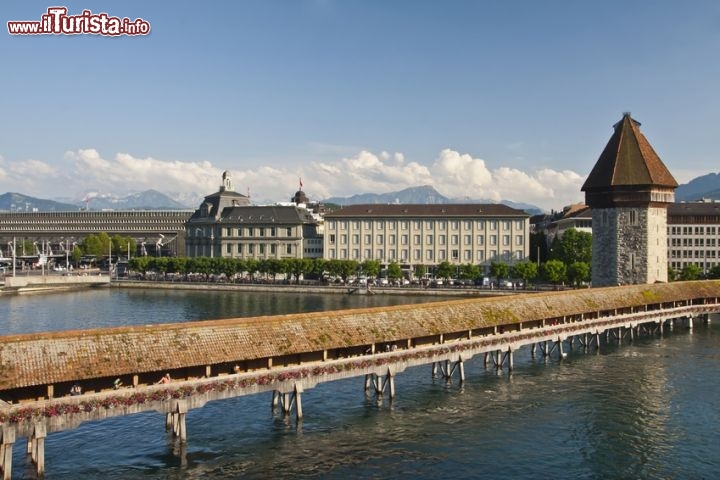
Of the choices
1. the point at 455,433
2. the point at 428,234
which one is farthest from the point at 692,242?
the point at 455,433

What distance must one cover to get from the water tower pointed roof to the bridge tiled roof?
3755 cm

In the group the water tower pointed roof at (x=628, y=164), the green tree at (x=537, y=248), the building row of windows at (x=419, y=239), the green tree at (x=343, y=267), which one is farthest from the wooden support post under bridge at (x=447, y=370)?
the green tree at (x=537, y=248)

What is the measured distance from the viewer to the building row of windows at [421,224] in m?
135

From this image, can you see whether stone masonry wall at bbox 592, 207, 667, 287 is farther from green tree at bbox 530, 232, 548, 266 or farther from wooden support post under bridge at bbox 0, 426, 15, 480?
wooden support post under bridge at bbox 0, 426, 15, 480

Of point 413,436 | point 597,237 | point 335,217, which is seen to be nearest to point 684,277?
point 597,237

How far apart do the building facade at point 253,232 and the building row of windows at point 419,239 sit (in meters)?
8.70

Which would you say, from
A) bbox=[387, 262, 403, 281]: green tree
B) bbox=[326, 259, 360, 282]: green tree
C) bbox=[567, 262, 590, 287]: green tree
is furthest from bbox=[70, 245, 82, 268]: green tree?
bbox=[567, 262, 590, 287]: green tree

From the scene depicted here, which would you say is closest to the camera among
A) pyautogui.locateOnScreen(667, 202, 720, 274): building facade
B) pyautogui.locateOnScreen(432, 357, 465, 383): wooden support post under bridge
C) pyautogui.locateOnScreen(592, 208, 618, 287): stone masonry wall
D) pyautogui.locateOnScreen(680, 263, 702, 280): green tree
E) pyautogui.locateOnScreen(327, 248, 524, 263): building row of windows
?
pyautogui.locateOnScreen(432, 357, 465, 383): wooden support post under bridge

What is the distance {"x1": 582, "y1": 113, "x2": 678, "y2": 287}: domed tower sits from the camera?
86438 mm

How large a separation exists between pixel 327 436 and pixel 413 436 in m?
4.50

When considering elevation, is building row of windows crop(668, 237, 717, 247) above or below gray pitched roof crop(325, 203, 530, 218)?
below

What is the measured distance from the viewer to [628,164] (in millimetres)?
87000

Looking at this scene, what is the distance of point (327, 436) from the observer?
37219 millimetres

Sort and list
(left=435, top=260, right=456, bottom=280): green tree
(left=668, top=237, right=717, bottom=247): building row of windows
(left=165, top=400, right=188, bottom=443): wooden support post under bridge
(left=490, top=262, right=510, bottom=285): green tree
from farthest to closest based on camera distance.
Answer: (left=668, top=237, right=717, bottom=247): building row of windows → (left=435, top=260, right=456, bottom=280): green tree → (left=490, top=262, right=510, bottom=285): green tree → (left=165, top=400, right=188, bottom=443): wooden support post under bridge
